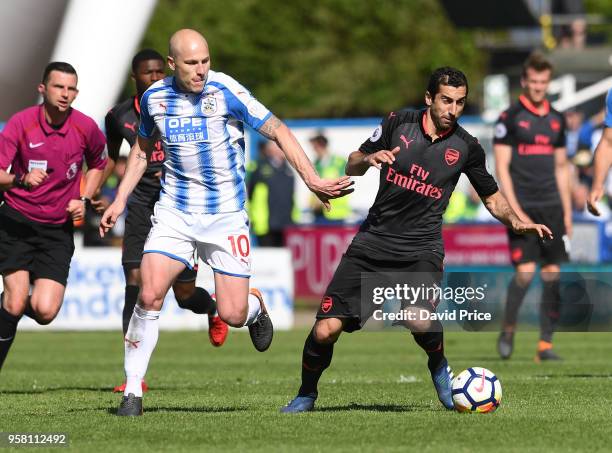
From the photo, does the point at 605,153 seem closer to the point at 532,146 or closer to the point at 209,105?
the point at 532,146

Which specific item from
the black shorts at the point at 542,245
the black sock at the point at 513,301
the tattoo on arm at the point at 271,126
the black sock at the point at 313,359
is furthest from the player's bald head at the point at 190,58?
the black sock at the point at 513,301

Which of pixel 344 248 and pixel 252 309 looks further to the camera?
pixel 344 248

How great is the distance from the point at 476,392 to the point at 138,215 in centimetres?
362

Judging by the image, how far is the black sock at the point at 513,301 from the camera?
13867mm

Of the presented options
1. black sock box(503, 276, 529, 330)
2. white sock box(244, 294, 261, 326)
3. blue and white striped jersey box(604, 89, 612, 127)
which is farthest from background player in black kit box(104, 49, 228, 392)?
black sock box(503, 276, 529, 330)

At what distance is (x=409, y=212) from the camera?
9.23 metres

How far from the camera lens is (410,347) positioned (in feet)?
54.3

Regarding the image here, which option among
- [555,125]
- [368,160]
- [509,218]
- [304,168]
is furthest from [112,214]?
[555,125]

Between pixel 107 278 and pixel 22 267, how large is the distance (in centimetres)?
860

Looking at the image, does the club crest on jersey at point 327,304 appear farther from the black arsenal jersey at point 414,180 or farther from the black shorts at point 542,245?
the black shorts at point 542,245

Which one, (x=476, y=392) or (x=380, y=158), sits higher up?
(x=380, y=158)

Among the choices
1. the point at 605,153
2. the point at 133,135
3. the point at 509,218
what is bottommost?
the point at 509,218

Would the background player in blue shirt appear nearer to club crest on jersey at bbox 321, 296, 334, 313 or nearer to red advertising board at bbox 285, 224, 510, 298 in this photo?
club crest on jersey at bbox 321, 296, 334, 313

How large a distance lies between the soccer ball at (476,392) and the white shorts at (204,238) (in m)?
1.58
